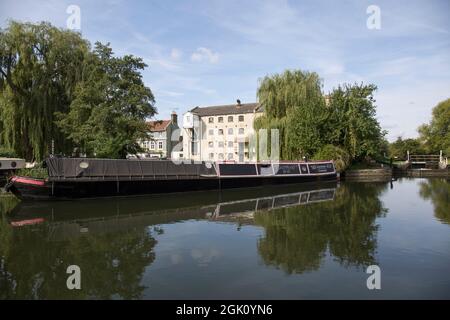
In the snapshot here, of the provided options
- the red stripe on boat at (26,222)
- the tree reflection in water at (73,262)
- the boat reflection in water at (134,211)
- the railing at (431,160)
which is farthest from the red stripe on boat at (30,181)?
the railing at (431,160)

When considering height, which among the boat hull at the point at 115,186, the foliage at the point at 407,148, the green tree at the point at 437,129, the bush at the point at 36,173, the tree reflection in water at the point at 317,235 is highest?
the green tree at the point at 437,129

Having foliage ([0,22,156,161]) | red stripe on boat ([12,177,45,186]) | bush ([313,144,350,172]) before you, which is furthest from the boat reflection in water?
bush ([313,144,350,172])

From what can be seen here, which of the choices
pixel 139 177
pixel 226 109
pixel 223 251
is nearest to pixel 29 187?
pixel 139 177

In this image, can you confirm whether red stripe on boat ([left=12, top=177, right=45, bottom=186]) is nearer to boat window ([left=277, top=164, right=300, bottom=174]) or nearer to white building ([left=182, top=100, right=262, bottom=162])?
boat window ([left=277, top=164, right=300, bottom=174])

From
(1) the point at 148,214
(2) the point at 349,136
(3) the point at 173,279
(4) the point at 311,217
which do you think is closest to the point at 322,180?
(2) the point at 349,136

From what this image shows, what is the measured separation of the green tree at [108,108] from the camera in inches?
907

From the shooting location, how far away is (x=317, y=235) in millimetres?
11008

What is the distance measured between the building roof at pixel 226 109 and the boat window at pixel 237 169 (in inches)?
893

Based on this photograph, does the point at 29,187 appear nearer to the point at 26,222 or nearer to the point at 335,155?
the point at 26,222

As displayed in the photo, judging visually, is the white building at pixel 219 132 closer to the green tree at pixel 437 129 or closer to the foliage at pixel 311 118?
the foliage at pixel 311 118

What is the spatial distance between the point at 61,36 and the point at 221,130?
2948 cm
